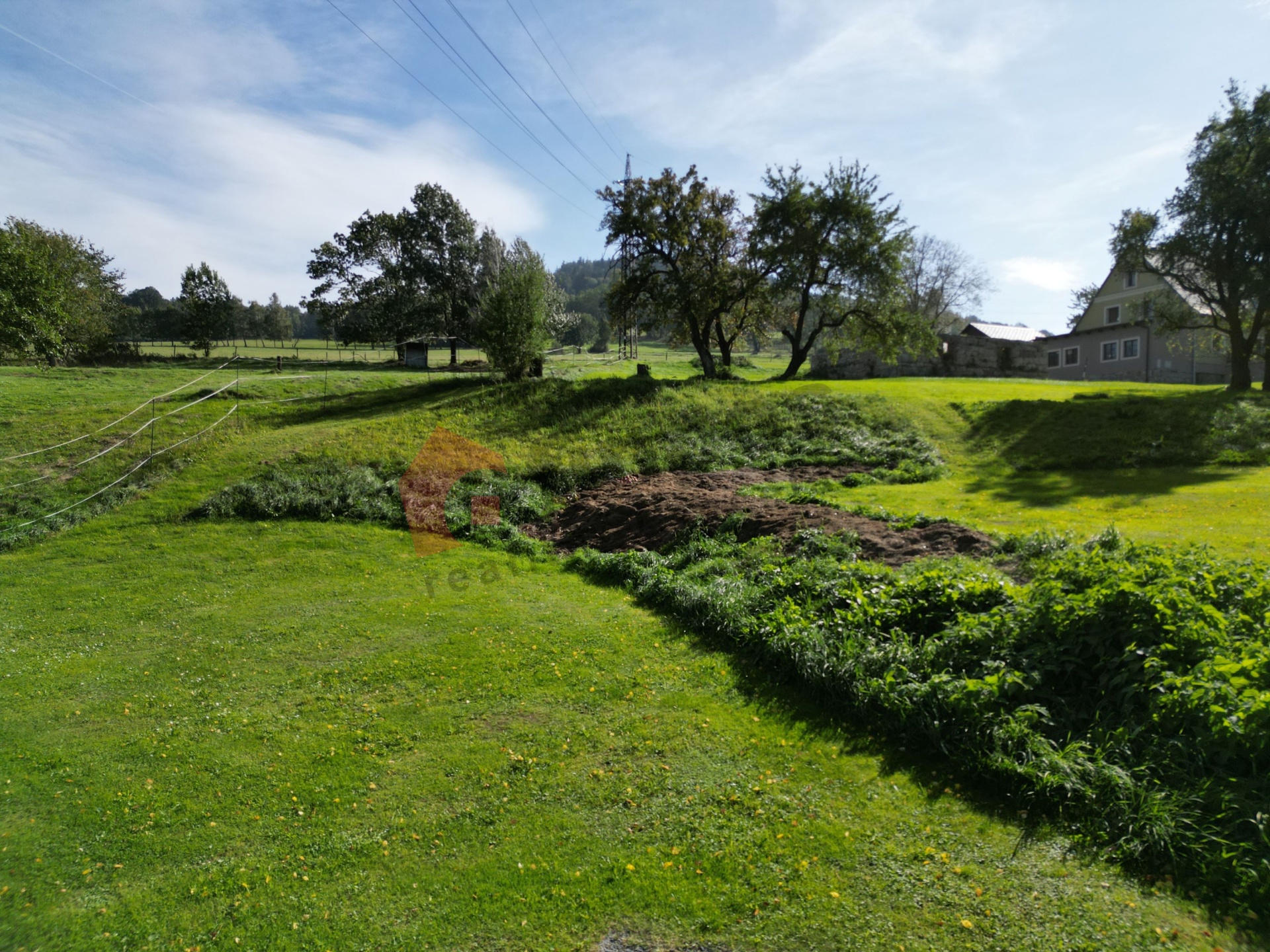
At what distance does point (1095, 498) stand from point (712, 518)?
338 inches

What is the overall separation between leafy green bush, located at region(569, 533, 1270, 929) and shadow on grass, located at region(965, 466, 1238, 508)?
20.8 feet

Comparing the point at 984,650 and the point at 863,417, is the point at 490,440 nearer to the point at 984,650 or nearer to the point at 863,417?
the point at 863,417

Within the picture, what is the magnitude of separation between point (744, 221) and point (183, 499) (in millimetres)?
29792

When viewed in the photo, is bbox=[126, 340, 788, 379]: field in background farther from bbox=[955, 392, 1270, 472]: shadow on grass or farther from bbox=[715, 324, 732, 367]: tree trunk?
bbox=[955, 392, 1270, 472]: shadow on grass

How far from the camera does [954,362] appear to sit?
4881cm

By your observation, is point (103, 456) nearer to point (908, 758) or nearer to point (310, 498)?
point (310, 498)

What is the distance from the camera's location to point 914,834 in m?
4.96

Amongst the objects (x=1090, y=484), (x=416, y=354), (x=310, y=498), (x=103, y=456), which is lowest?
(x=310, y=498)

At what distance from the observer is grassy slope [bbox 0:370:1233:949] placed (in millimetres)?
4262

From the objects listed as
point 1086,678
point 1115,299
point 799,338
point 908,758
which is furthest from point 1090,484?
point 1115,299

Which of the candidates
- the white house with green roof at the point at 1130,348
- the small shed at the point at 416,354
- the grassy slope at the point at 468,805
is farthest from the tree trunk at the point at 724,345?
the grassy slope at the point at 468,805

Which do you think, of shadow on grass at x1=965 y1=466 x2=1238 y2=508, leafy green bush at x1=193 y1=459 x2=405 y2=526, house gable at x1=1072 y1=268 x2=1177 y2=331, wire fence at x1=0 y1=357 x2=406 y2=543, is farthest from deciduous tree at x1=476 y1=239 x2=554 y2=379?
house gable at x1=1072 y1=268 x2=1177 y2=331

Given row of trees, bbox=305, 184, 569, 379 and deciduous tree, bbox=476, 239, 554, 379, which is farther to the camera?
row of trees, bbox=305, 184, 569, 379

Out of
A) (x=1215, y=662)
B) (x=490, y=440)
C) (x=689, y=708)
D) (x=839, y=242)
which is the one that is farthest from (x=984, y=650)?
(x=839, y=242)
